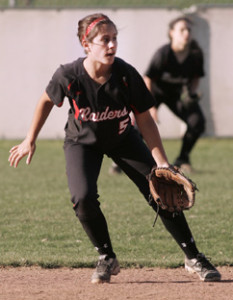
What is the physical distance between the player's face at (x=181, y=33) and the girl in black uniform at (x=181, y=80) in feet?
0.05

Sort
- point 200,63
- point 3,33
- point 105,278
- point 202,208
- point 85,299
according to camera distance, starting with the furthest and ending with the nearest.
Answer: point 3,33 < point 200,63 < point 202,208 < point 105,278 < point 85,299

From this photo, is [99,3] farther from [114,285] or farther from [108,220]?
[114,285]

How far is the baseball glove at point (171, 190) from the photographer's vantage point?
474 cm

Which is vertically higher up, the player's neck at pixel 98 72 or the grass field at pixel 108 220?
the player's neck at pixel 98 72

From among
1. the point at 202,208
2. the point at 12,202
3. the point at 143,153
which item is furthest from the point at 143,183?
the point at 12,202

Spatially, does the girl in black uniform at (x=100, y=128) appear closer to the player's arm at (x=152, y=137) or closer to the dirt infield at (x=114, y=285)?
the player's arm at (x=152, y=137)

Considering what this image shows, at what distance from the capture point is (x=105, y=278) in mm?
4703

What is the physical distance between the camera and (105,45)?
4.68 m

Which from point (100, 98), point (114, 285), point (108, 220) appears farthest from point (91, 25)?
point (108, 220)

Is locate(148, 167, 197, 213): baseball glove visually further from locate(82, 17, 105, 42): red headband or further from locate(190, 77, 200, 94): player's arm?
locate(190, 77, 200, 94): player's arm

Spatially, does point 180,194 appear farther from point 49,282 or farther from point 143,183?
point 49,282

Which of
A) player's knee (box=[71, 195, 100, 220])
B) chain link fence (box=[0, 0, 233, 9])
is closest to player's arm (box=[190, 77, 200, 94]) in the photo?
chain link fence (box=[0, 0, 233, 9])

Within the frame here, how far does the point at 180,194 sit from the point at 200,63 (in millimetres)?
5039

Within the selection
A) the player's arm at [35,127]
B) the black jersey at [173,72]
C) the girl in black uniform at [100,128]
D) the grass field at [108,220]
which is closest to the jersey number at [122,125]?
the girl in black uniform at [100,128]
